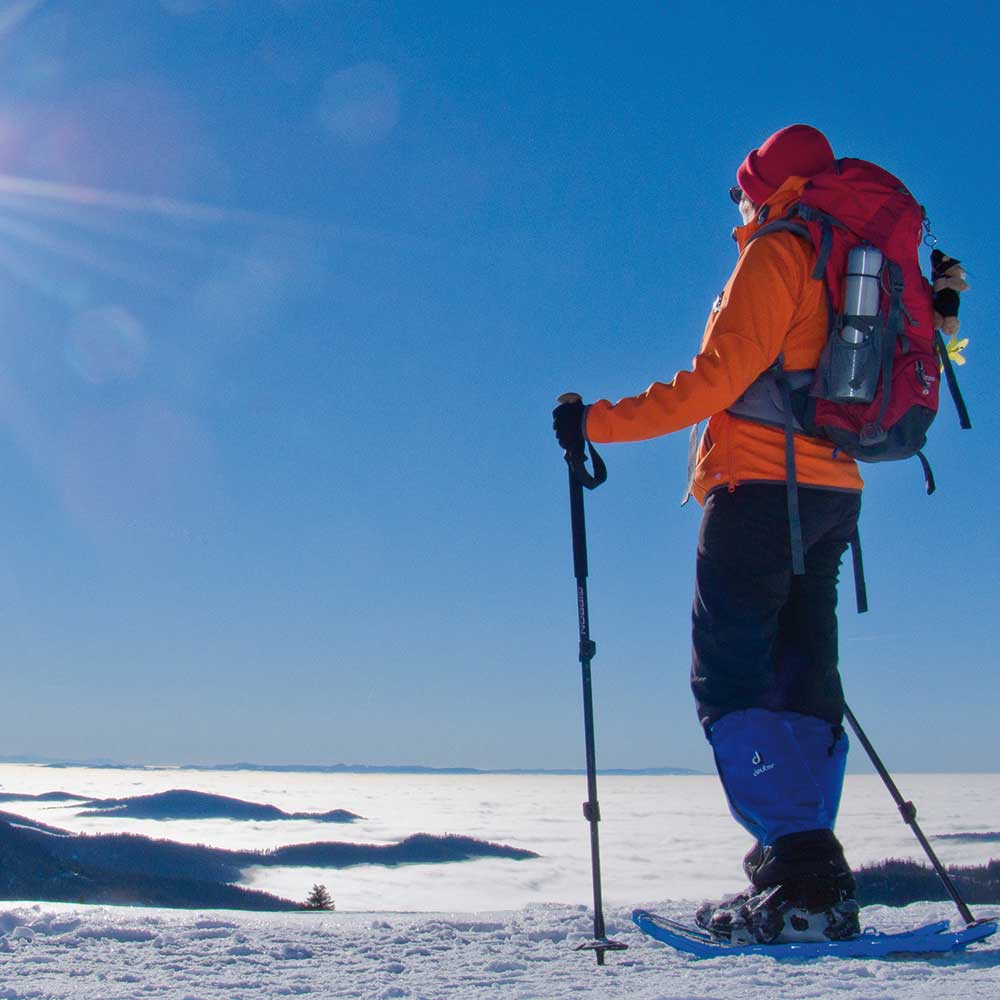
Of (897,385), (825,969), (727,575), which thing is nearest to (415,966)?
(825,969)

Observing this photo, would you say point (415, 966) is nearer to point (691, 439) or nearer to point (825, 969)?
point (825, 969)

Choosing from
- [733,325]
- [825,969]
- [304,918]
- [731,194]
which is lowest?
[304,918]

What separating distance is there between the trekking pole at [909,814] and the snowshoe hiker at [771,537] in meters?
0.28

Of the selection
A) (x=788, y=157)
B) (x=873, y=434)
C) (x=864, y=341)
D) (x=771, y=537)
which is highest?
(x=788, y=157)

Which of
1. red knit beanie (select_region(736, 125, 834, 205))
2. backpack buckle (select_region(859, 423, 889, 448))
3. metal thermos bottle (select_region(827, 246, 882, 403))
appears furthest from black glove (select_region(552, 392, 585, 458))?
red knit beanie (select_region(736, 125, 834, 205))

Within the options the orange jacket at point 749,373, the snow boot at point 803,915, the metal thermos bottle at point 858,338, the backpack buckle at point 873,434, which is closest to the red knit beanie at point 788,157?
the orange jacket at point 749,373

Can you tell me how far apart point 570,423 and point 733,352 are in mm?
627

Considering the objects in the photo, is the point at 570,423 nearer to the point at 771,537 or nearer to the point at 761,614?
the point at 771,537

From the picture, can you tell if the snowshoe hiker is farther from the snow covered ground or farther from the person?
the snow covered ground

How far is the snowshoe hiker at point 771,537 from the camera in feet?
9.96

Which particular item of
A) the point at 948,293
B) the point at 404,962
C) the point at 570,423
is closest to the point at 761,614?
the point at 570,423

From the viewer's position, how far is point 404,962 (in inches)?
115

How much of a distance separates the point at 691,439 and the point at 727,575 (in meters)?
0.69

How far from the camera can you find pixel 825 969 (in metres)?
2.41
